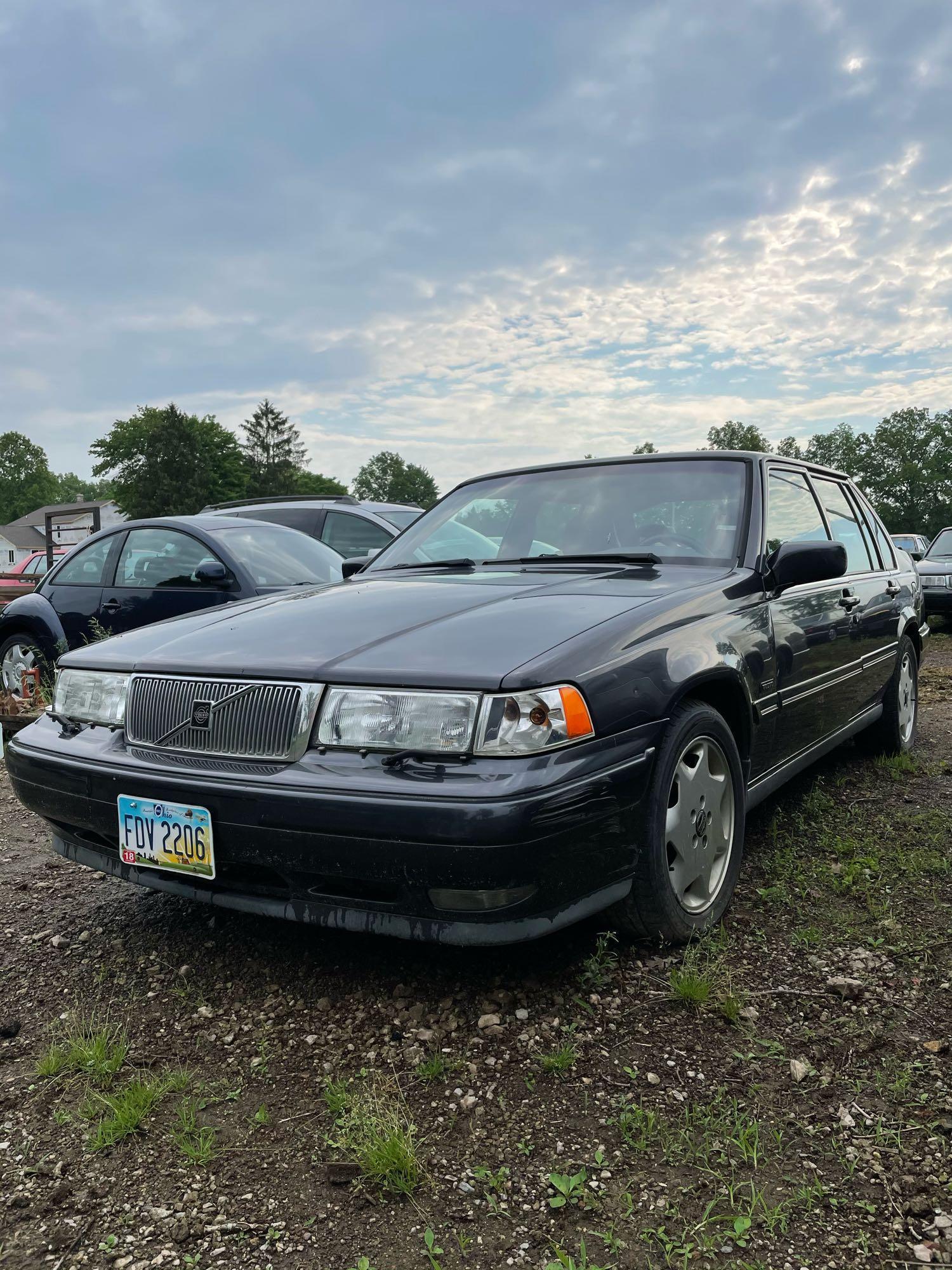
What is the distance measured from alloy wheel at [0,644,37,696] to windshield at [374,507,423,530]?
362cm

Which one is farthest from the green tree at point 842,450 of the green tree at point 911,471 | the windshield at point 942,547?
the windshield at point 942,547

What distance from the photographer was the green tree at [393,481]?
118625 mm

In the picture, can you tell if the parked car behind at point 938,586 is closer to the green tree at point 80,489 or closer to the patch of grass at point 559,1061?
the patch of grass at point 559,1061

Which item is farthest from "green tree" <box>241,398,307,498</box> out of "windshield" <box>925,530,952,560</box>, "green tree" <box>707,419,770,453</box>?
"windshield" <box>925,530,952,560</box>

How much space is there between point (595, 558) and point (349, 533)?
20.8 feet

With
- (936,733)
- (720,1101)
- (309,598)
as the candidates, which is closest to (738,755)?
(720,1101)

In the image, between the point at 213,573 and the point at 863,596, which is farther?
the point at 213,573

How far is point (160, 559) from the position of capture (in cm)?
650

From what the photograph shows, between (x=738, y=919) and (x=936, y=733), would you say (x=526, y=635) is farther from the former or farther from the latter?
(x=936, y=733)

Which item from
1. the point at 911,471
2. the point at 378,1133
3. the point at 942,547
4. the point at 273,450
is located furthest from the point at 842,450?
the point at 378,1133

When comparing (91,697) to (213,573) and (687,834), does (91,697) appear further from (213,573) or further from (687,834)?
(213,573)

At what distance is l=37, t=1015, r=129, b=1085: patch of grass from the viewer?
2.24 meters

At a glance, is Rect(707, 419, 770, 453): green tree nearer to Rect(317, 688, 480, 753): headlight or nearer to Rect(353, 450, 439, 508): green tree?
Rect(353, 450, 439, 508): green tree

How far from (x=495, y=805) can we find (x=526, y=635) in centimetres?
51
